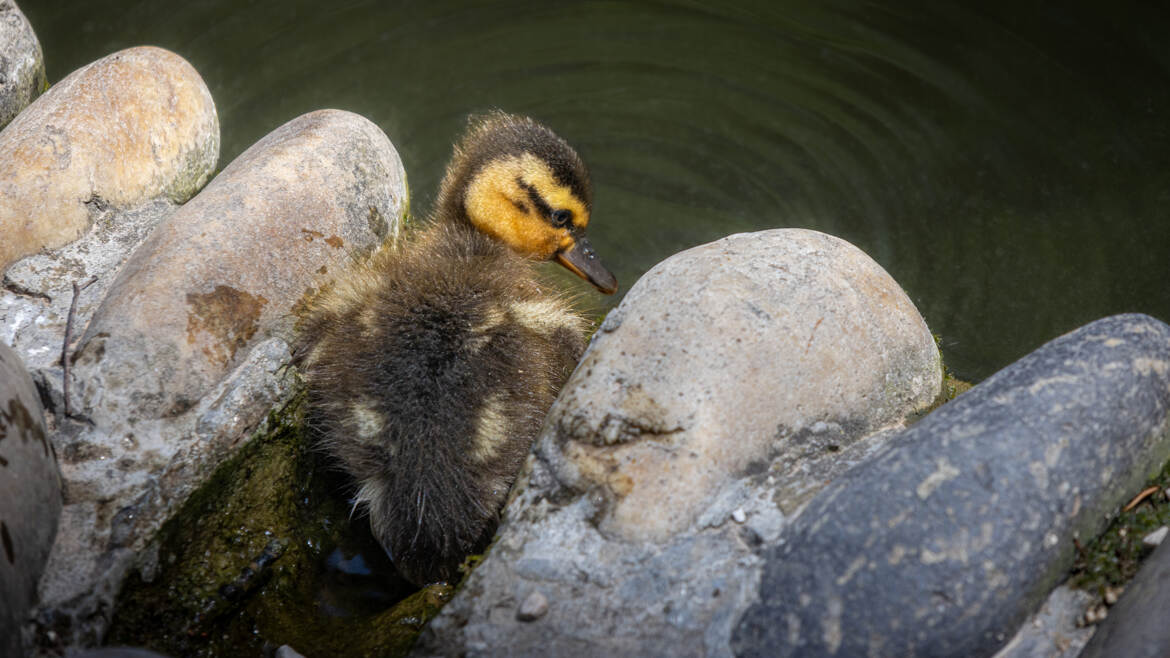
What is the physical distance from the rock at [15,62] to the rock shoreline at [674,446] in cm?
107

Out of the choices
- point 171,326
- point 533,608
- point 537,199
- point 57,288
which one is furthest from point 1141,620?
point 57,288

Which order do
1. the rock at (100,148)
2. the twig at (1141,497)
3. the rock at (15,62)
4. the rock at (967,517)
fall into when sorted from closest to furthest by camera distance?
the rock at (967,517) → the twig at (1141,497) → the rock at (100,148) → the rock at (15,62)

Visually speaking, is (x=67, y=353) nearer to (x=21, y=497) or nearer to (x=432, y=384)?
(x=21, y=497)

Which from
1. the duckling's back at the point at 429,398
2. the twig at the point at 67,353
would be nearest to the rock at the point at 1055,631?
the duckling's back at the point at 429,398

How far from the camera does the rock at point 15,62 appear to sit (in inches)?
152

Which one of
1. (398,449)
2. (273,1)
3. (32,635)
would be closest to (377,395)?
(398,449)

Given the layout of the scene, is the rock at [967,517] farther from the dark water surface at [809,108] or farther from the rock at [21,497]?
the dark water surface at [809,108]

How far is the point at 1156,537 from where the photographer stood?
6.53ft

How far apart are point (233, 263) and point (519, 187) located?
98 centimetres

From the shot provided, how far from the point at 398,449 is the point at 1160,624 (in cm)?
172

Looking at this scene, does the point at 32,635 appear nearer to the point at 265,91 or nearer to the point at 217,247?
the point at 217,247

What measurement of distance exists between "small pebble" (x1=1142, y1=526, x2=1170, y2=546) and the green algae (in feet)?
5.19

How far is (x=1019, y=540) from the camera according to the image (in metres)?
1.86

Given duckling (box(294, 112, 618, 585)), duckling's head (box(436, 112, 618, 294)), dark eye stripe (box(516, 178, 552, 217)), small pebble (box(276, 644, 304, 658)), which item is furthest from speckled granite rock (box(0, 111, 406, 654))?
dark eye stripe (box(516, 178, 552, 217))
